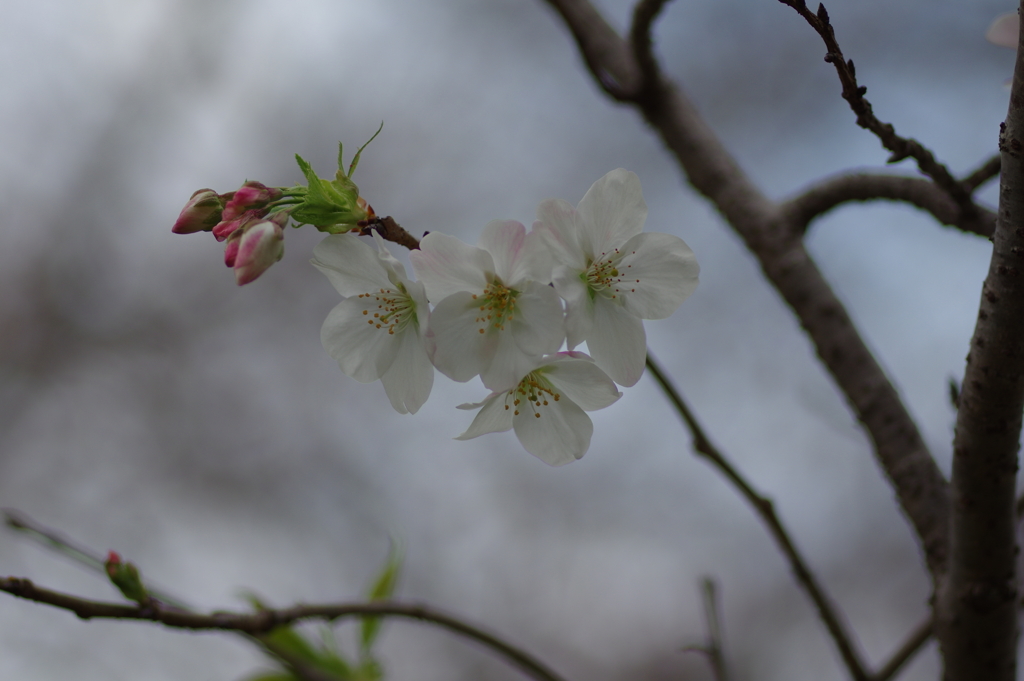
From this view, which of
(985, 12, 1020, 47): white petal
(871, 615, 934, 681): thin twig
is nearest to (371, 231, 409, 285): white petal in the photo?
(985, 12, 1020, 47): white petal

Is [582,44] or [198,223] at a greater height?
[582,44]

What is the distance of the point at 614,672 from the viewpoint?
2172 millimetres

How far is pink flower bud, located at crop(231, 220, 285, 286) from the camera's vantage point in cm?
42

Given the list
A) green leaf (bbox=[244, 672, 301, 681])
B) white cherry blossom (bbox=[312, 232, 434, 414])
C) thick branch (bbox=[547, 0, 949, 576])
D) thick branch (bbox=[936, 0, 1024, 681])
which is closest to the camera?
thick branch (bbox=[936, 0, 1024, 681])

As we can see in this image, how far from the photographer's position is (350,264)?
0.50 m

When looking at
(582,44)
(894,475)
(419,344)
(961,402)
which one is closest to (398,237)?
(419,344)

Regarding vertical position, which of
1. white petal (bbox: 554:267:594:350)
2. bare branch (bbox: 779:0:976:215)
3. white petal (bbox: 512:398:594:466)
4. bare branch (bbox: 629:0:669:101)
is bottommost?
white petal (bbox: 512:398:594:466)

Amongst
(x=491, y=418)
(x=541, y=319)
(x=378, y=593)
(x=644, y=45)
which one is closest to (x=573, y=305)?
(x=541, y=319)

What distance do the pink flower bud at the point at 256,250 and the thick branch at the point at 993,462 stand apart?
439 millimetres

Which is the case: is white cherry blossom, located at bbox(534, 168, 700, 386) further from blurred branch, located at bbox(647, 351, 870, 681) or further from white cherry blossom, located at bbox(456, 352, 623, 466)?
blurred branch, located at bbox(647, 351, 870, 681)

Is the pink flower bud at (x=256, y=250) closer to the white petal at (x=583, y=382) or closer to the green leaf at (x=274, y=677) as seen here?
the white petal at (x=583, y=382)

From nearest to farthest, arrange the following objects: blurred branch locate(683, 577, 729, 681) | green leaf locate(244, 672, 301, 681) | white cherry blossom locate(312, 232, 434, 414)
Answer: white cherry blossom locate(312, 232, 434, 414), blurred branch locate(683, 577, 729, 681), green leaf locate(244, 672, 301, 681)

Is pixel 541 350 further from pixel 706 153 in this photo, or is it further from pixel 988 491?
pixel 706 153

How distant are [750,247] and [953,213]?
29cm
